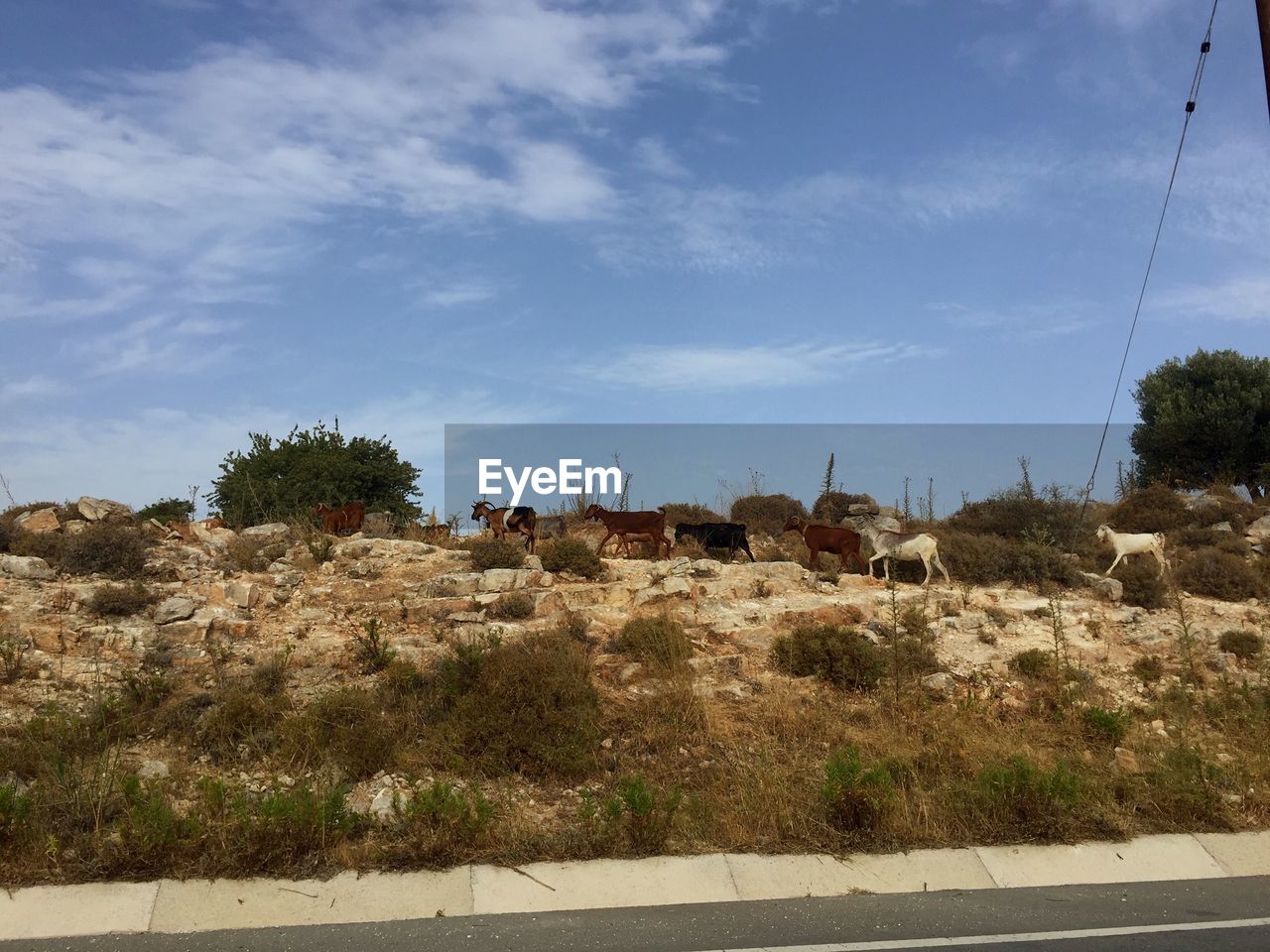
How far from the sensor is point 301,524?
2098cm

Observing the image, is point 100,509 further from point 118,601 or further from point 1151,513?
point 1151,513

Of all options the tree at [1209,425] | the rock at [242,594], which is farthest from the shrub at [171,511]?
the tree at [1209,425]

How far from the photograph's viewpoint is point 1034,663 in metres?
13.1

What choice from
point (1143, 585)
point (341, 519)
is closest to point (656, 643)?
point (1143, 585)

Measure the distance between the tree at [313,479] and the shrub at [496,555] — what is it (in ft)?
30.7

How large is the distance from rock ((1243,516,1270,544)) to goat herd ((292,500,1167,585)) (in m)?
3.69

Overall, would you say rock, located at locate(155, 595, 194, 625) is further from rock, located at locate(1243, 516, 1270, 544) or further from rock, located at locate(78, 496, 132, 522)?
rock, located at locate(1243, 516, 1270, 544)

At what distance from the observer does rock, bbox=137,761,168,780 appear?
9.51 metres

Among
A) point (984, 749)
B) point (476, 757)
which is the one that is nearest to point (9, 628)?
point (476, 757)

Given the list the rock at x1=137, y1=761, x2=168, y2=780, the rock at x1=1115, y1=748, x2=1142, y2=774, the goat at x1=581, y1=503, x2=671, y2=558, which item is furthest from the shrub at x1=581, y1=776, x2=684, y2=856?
the goat at x1=581, y1=503, x2=671, y2=558

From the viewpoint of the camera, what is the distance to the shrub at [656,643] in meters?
12.8

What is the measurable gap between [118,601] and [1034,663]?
12.2 metres

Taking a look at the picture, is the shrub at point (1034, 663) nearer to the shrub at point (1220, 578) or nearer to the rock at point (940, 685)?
the rock at point (940, 685)

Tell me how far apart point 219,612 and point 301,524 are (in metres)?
6.83
